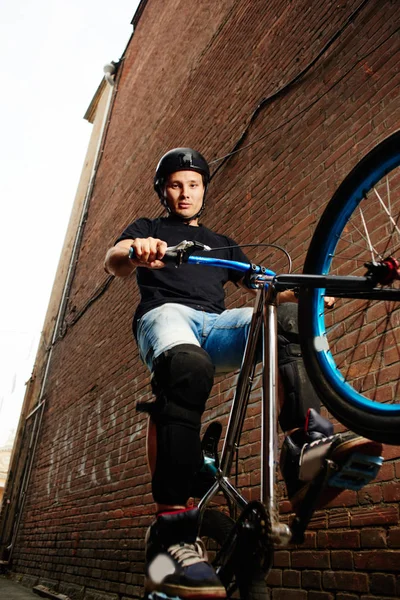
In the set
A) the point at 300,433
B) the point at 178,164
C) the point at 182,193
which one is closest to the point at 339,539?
the point at 300,433

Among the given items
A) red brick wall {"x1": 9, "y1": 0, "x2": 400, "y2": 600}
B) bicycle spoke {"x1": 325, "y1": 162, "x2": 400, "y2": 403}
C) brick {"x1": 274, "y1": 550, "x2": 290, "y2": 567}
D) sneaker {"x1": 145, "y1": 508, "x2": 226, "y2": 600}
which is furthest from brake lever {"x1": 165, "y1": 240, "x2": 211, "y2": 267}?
brick {"x1": 274, "y1": 550, "x2": 290, "y2": 567}

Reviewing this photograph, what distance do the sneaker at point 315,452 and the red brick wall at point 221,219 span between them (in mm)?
1006

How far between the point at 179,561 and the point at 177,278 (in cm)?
103

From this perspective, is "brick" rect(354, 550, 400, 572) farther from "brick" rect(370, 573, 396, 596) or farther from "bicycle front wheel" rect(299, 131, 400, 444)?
"bicycle front wheel" rect(299, 131, 400, 444)

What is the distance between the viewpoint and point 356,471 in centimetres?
116

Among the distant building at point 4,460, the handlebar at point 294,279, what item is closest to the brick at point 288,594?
the handlebar at point 294,279

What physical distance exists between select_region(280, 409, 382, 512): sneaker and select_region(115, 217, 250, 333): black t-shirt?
640 mm

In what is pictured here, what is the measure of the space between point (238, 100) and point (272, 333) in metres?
4.21

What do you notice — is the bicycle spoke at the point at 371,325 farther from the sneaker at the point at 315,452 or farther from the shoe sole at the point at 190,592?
the shoe sole at the point at 190,592

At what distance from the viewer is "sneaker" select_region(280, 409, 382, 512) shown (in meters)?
1.14

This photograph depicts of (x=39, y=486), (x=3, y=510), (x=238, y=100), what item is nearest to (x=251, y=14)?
(x=238, y=100)

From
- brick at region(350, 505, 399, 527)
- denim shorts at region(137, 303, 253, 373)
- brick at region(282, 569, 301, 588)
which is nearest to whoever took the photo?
denim shorts at region(137, 303, 253, 373)

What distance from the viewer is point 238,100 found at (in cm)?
494

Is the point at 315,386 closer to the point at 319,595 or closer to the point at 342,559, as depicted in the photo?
the point at 342,559
